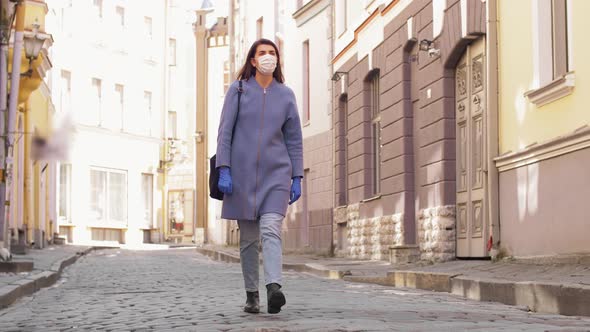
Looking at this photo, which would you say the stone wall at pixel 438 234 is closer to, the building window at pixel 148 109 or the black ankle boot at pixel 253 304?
the black ankle boot at pixel 253 304

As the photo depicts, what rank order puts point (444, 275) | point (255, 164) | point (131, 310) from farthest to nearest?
point (444, 275) < point (131, 310) < point (255, 164)

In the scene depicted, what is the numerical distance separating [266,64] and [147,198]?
150 feet

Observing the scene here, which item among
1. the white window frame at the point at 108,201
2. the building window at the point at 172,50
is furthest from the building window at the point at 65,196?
the building window at the point at 172,50

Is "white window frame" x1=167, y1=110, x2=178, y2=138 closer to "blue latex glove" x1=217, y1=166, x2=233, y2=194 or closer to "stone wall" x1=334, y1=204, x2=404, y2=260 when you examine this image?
"stone wall" x1=334, y1=204, x2=404, y2=260

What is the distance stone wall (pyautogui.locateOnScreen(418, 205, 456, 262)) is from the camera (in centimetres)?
1652

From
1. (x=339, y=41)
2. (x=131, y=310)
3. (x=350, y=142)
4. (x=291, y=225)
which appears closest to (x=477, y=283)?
(x=131, y=310)

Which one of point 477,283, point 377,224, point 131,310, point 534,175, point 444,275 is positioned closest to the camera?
point 131,310

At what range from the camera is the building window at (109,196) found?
47.6 meters

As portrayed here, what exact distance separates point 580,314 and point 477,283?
2455mm

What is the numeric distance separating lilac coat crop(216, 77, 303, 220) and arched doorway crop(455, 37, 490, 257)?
281 inches

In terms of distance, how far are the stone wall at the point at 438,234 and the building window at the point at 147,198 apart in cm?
3574

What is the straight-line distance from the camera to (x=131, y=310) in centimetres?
921

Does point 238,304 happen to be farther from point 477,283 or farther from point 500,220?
point 500,220

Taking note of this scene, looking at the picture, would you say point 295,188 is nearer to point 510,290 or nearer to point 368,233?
point 510,290
